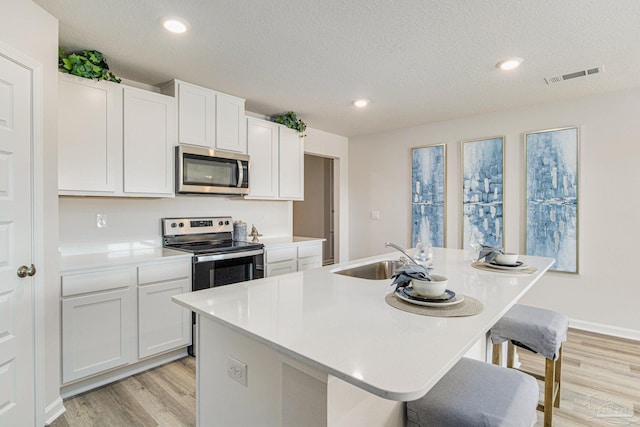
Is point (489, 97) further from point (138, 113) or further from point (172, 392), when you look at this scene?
point (172, 392)

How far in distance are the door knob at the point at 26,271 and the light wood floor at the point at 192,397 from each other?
2.99 ft

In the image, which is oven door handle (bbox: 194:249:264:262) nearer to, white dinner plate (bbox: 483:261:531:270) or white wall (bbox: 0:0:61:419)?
white wall (bbox: 0:0:61:419)

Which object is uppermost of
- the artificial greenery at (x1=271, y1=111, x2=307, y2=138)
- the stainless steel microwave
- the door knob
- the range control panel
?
the artificial greenery at (x1=271, y1=111, x2=307, y2=138)

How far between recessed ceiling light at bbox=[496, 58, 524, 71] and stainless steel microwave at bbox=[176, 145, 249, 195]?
7.89 ft

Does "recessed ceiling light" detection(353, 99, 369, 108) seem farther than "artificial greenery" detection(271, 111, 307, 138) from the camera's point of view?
No

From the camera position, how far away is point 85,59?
2334mm

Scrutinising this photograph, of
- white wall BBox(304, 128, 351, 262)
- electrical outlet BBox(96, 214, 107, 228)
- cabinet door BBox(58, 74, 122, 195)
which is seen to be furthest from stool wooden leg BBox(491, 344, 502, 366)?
white wall BBox(304, 128, 351, 262)

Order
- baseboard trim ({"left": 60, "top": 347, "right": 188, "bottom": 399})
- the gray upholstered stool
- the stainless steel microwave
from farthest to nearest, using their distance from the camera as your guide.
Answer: the stainless steel microwave → baseboard trim ({"left": 60, "top": 347, "right": 188, "bottom": 399}) → the gray upholstered stool

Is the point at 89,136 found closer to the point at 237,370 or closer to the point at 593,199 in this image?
the point at 237,370

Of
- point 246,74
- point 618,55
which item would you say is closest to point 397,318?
point 246,74

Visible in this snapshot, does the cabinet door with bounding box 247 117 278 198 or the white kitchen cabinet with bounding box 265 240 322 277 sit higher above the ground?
the cabinet door with bounding box 247 117 278 198

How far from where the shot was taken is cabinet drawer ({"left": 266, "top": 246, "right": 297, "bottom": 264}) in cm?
342

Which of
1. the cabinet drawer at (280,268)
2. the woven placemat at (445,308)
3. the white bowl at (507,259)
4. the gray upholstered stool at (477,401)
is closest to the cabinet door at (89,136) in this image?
the cabinet drawer at (280,268)

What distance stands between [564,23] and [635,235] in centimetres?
237
